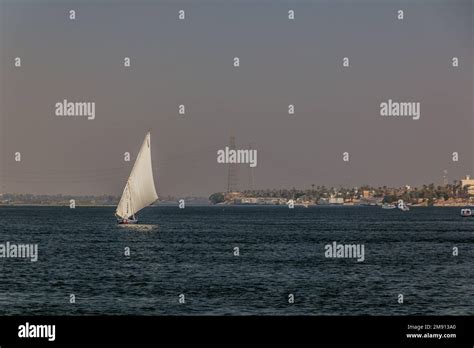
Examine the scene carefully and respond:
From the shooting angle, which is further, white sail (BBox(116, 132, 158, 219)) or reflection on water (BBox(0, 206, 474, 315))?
white sail (BBox(116, 132, 158, 219))

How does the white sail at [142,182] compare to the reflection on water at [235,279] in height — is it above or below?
above

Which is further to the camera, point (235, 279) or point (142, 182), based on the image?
point (142, 182)

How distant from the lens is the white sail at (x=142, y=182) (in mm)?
123250

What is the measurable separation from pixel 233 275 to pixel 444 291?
49.8 ft

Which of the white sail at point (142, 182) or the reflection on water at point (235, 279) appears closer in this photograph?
the reflection on water at point (235, 279)

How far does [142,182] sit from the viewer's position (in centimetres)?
12425

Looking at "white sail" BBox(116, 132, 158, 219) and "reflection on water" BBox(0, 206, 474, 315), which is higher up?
"white sail" BBox(116, 132, 158, 219)

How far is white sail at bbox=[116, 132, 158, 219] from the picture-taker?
4852 inches

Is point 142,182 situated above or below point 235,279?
above
